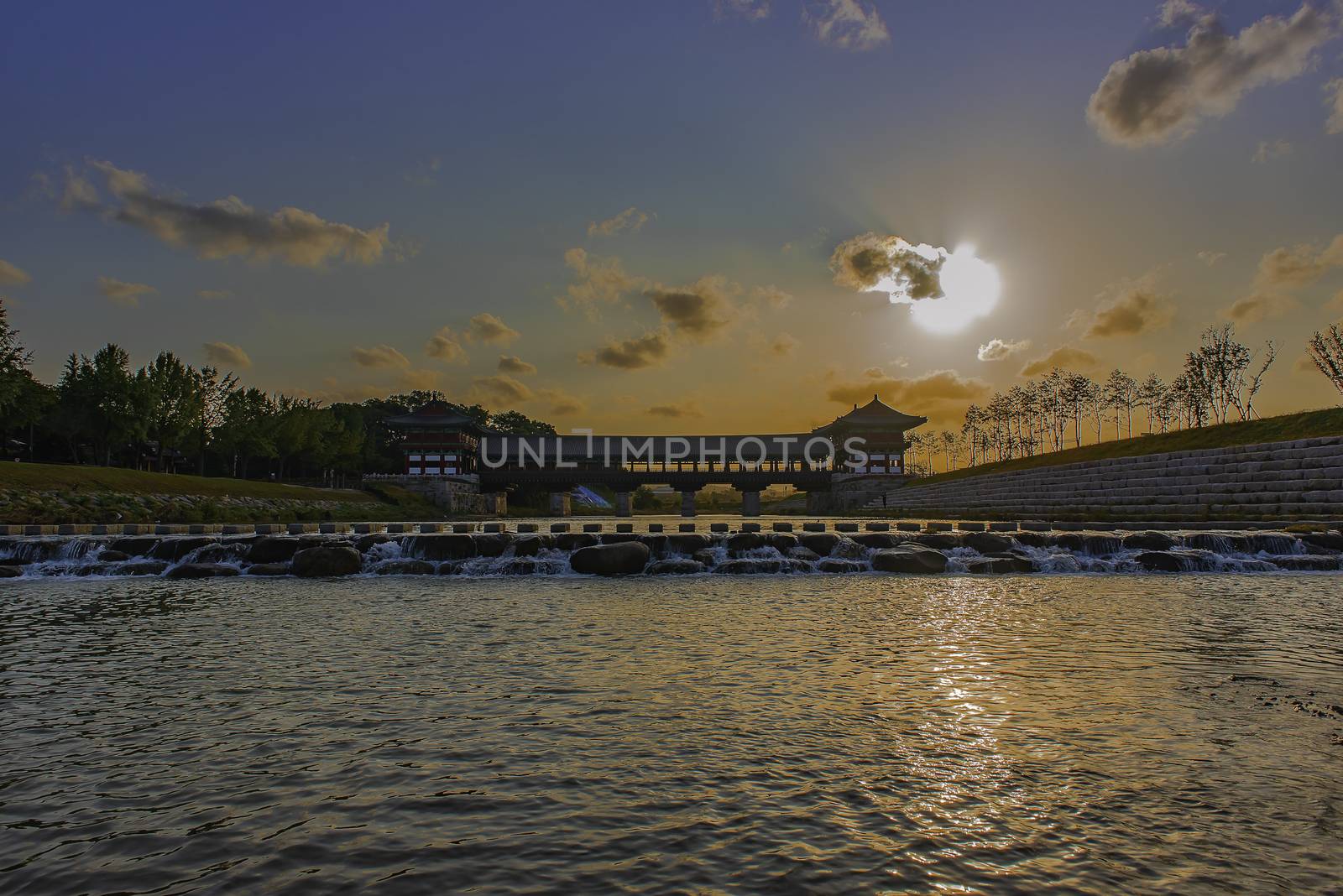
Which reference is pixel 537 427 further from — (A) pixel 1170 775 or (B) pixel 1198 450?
(A) pixel 1170 775

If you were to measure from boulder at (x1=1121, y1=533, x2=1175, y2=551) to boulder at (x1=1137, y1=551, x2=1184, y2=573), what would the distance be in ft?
4.39

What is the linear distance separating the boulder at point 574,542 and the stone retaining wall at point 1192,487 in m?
24.2

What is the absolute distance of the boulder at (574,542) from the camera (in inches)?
806

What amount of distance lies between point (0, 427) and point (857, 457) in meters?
70.4

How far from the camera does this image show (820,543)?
2067 cm

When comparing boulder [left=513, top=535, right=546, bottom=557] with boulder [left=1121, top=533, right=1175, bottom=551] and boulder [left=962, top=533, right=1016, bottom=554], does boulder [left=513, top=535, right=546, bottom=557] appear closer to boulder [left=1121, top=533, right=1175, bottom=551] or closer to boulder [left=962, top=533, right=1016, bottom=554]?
boulder [left=962, top=533, right=1016, bottom=554]

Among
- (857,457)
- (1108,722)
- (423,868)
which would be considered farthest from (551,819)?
(857,457)

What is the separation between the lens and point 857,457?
249 ft

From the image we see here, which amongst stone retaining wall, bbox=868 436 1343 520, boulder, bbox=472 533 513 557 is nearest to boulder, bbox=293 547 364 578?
boulder, bbox=472 533 513 557

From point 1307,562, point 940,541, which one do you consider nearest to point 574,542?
point 940,541

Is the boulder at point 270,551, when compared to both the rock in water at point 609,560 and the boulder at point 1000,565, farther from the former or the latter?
the boulder at point 1000,565

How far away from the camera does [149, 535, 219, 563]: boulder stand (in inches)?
801

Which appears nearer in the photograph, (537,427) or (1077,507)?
(1077,507)

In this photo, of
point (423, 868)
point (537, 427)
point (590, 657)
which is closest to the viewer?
point (423, 868)
